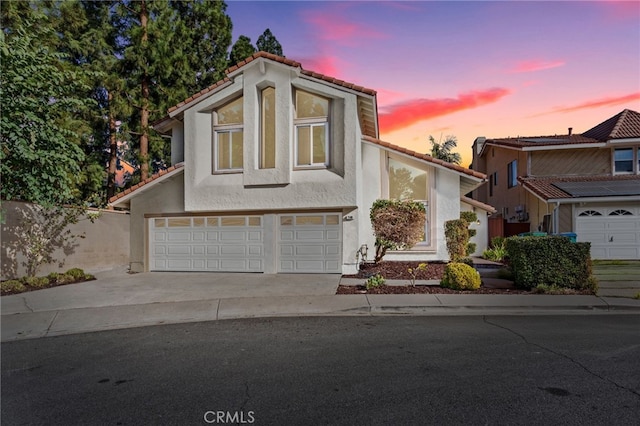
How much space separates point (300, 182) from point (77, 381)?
869 cm

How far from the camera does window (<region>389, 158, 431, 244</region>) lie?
567 inches

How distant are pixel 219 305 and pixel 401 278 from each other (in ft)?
18.4

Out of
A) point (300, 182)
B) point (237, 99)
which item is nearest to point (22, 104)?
point (237, 99)

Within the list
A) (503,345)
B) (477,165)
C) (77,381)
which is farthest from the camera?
(477,165)

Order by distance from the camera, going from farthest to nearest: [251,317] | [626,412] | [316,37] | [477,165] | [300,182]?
[477,165] → [316,37] → [300,182] → [251,317] → [626,412]

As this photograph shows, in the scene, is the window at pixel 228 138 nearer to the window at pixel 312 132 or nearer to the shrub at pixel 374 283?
the window at pixel 312 132

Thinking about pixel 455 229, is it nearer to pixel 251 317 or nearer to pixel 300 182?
pixel 300 182

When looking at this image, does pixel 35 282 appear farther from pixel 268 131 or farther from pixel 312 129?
pixel 312 129

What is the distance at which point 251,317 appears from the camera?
7809mm

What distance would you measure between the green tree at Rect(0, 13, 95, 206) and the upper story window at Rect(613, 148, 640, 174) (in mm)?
24004

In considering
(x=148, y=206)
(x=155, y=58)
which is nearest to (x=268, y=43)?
(x=155, y=58)

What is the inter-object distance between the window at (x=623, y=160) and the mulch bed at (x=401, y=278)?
512 inches

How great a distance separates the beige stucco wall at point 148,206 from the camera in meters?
13.6

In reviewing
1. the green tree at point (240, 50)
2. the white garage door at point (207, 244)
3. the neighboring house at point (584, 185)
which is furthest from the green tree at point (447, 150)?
the white garage door at point (207, 244)
